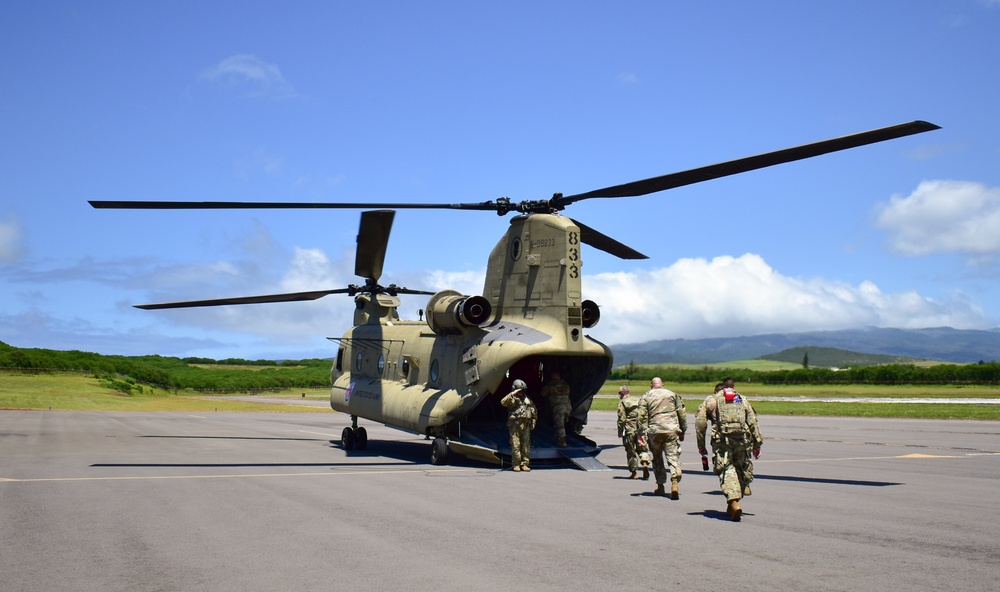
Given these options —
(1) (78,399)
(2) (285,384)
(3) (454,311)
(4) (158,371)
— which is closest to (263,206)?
(3) (454,311)

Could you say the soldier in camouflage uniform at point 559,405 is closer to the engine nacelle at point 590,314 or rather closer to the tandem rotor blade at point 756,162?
the engine nacelle at point 590,314

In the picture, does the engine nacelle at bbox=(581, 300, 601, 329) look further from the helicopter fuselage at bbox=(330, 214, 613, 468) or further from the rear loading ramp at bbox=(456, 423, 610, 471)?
the rear loading ramp at bbox=(456, 423, 610, 471)

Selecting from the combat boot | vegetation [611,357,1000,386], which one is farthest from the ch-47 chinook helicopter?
vegetation [611,357,1000,386]

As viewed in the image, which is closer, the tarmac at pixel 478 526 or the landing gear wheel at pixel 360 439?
the tarmac at pixel 478 526

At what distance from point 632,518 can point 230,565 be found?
539cm

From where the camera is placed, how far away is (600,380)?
18.9 metres

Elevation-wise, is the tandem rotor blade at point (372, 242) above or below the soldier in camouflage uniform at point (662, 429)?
above

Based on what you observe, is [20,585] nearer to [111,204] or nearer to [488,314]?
[111,204]

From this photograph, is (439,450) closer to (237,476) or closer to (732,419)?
(237,476)

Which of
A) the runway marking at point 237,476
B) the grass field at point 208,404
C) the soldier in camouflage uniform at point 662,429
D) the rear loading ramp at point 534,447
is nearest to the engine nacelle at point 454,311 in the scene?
the rear loading ramp at point 534,447

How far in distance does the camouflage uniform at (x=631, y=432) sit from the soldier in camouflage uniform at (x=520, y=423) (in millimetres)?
1861

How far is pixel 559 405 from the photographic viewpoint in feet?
59.6

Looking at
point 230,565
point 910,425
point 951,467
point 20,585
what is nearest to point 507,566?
point 230,565

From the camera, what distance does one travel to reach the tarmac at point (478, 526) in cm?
774
